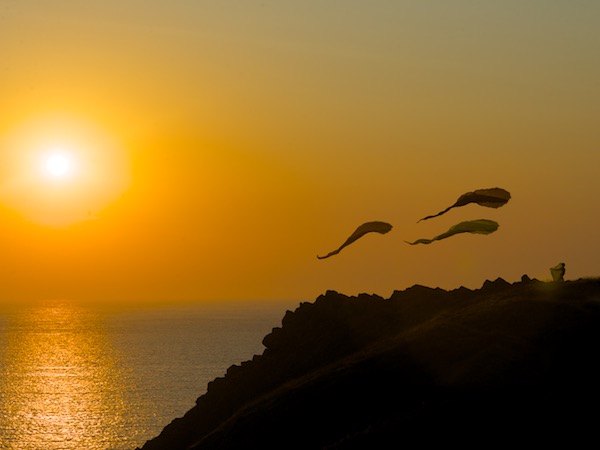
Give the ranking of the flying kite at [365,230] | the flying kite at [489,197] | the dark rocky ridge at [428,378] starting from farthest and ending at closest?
the flying kite at [489,197]
the flying kite at [365,230]
the dark rocky ridge at [428,378]

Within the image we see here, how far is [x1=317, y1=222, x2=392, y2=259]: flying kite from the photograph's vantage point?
39.3 meters

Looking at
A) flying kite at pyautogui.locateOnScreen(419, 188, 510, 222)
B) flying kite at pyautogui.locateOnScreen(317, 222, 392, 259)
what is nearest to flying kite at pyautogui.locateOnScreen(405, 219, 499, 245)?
flying kite at pyautogui.locateOnScreen(419, 188, 510, 222)

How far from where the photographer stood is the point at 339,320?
1767 inches

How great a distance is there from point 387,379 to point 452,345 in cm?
279

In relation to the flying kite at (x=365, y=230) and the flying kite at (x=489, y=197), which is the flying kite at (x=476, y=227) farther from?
the flying kite at (x=365, y=230)

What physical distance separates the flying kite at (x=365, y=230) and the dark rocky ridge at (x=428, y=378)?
4053 mm

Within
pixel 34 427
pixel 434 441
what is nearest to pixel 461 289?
pixel 434 441

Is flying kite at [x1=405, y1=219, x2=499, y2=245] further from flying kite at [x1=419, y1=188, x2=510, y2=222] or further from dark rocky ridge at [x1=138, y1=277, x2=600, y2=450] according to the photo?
dark rocky ridge at [x1=138, y1=277, x2=600, y2=450]

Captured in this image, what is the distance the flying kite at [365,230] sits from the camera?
3928 centimetres

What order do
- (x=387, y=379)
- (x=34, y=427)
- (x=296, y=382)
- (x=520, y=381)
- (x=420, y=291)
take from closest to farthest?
(x=520, y=381), (x=387, y=379), (x=296, y=382), (x=420, y=291), (x=34, y=427)

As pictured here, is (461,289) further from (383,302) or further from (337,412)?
(337,412)

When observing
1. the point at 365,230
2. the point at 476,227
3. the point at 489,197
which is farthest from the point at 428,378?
the point at 489,197

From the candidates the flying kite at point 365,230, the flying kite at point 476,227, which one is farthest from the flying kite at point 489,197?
the flying kite at point 365,230

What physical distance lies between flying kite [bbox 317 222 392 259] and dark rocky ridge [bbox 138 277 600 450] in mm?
4053
